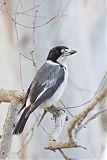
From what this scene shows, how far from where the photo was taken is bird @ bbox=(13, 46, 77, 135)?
2709 mm

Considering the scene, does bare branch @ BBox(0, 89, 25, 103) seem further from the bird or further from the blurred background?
the blurred background

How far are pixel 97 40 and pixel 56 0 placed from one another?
1721 mm

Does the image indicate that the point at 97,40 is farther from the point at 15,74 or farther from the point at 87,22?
the point at 15,74

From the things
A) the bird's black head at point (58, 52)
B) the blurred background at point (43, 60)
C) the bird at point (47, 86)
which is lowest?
the blurred background at point (43, 60)

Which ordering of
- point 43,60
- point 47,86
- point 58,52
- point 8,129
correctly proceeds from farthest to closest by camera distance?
point 43,60
point 58,52
point 47,86
point 8,129

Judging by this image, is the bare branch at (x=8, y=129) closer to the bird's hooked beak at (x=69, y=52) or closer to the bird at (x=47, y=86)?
the bird at (x=47, y=86)

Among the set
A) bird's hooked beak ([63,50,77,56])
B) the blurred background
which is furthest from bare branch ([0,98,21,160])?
the blurred background

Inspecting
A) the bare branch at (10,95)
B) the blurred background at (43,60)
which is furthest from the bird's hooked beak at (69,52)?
the blurred background at (43,60)

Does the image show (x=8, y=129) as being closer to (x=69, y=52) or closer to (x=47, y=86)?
(x=47, y=86)

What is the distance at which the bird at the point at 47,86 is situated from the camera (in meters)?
2.71

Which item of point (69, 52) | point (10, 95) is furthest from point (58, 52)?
point (10, 95)

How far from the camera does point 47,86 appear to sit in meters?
2.89

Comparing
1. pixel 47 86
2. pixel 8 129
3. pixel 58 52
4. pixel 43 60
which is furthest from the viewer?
pixel 43 60

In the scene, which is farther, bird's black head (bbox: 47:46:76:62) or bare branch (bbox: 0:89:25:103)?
bird's black head (bbox: 47:46:76:62)
